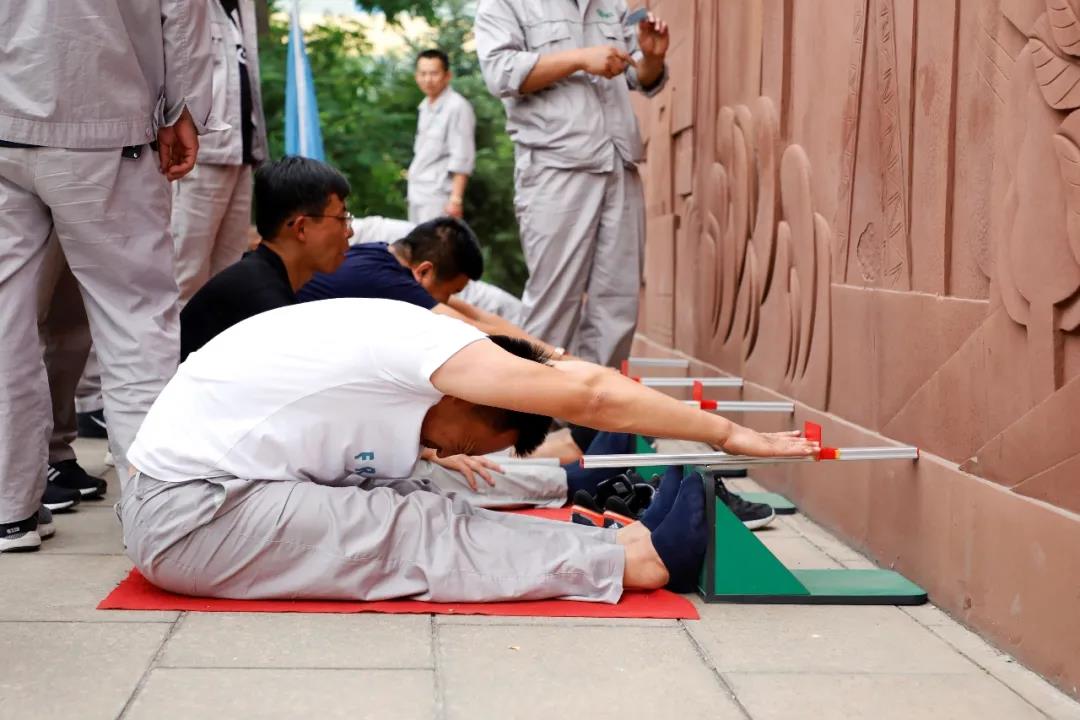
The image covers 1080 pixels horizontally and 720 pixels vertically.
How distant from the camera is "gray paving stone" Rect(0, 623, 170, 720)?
222 centimetres

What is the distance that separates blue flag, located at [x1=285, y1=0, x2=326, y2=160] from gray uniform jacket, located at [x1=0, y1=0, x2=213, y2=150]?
22.1 feet

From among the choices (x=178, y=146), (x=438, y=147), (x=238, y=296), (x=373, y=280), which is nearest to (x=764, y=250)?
(x=373, y=280)

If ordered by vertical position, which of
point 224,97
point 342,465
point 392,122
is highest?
point 392,122

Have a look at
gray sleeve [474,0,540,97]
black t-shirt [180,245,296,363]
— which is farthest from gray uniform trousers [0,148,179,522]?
gray sleeve [474,0,540,97]

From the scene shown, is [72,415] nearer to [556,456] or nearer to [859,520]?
[556,456]

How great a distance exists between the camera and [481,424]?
9.70ft

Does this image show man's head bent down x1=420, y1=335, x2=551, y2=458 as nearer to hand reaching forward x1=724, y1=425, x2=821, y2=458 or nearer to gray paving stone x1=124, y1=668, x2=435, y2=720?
hand reaching forward x1=724, y1=425, x2=821, y2=458

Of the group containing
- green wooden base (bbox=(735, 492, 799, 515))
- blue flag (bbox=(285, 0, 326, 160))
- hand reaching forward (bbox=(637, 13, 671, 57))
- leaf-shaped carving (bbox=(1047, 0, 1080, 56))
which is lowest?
green wooden base (bbox=(735, 492, 799, 515))

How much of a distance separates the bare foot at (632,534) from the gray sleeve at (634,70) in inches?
102

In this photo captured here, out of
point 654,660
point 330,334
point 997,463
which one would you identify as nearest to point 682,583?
point 654,660

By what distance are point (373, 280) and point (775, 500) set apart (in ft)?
5.10

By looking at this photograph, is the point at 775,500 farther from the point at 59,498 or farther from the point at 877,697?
the point at 59,498

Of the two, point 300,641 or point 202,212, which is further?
point 202,212

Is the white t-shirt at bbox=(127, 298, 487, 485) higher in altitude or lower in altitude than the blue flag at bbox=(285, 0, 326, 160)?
lower
